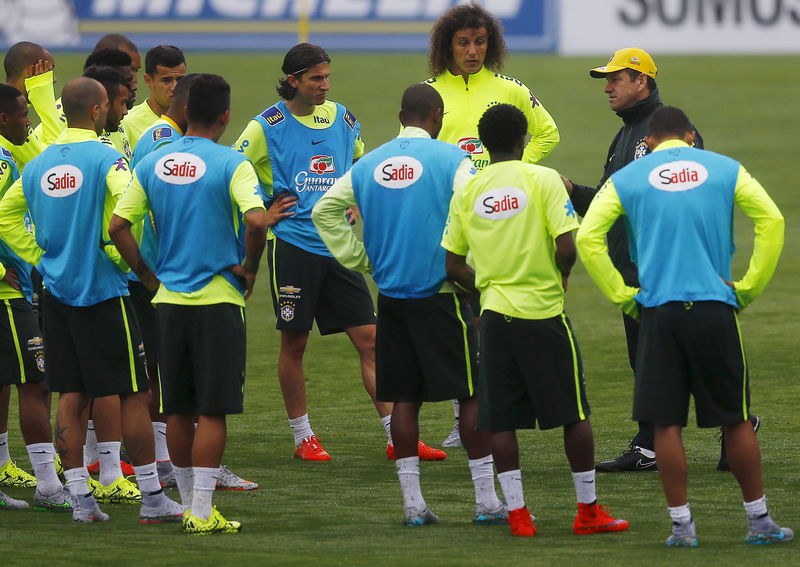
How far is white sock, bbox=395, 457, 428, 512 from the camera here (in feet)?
23.1

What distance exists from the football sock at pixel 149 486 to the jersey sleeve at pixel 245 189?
1.39 metres

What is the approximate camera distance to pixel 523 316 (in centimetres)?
668

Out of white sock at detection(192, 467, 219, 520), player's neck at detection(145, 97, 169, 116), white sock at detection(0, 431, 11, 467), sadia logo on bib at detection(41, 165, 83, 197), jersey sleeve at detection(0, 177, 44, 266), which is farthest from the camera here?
player's neck at detection(145, 97, 169, 116)

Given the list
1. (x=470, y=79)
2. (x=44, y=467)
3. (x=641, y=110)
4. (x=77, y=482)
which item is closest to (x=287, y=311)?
(x=470, y=79)

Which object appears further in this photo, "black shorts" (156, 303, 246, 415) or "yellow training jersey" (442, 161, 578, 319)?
"black shorts" (156, 303, 246, 415)

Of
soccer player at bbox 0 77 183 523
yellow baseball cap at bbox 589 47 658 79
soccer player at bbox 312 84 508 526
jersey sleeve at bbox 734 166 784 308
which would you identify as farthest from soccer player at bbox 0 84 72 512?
jersey sleeve at bbox 734 166 784 308

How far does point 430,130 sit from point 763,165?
17415 mm

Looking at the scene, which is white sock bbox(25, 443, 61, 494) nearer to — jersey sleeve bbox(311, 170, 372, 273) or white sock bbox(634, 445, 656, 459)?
jersey sleeve bbox(311, 170, 372, 273)

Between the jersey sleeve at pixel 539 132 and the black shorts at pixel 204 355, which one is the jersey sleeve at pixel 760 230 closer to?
the black shorts at pixel 204 355

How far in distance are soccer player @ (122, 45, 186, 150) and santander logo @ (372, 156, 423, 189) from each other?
2173 mm

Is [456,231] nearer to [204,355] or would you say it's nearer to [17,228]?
[204,355]

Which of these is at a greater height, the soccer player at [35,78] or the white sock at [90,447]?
the soccer player at [35,78]

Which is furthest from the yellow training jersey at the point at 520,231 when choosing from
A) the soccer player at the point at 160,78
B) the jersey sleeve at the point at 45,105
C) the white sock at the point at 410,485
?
the jersey sleeve at the point at 45,105

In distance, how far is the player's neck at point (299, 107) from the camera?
8922 mm
